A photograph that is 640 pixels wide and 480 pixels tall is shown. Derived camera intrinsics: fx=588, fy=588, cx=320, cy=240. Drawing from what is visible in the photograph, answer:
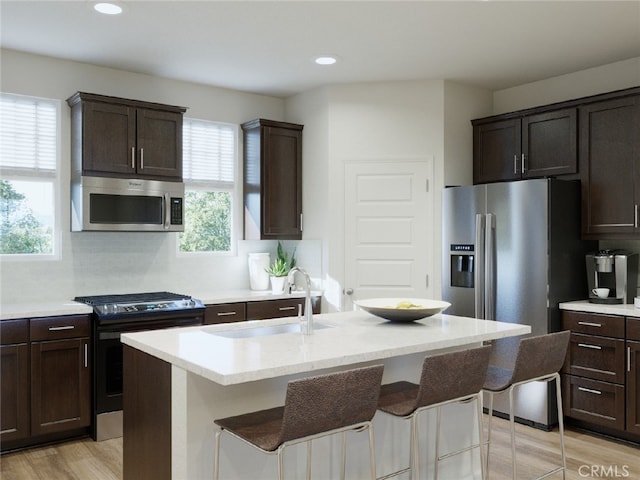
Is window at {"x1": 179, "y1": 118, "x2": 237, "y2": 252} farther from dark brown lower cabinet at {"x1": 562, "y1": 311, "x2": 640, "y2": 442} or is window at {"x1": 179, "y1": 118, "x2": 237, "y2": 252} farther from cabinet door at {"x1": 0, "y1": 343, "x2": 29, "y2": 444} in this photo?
dark brown lower cabinet at {"x1": 562, "y1": 311, "x2": 640, "y2": 442}

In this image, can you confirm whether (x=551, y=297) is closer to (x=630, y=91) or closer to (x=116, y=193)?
(x=630, y=91)

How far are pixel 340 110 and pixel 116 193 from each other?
1.98 metres

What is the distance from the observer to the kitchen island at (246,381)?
7.30 ft

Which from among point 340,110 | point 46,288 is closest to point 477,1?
point 340,110

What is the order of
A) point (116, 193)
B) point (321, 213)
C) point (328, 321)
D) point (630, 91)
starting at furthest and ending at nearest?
point (321, 213), point (116, 193), point (630, 91), point (328, 321)

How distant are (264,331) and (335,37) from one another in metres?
2.08

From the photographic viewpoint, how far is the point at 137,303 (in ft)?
13.4

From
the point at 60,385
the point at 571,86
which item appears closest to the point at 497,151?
the point at 571,86

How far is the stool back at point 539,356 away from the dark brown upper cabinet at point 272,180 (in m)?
2.80

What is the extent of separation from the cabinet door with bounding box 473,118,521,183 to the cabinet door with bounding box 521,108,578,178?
0.08m

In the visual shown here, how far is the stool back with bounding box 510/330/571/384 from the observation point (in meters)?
2.76

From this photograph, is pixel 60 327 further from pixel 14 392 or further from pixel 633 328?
pixel 633 328

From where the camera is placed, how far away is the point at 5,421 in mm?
3637

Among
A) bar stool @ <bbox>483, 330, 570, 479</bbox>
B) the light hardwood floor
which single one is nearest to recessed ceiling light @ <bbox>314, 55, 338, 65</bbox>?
bar stool @ <bbox>483, 330, 570, 479</bbox>
